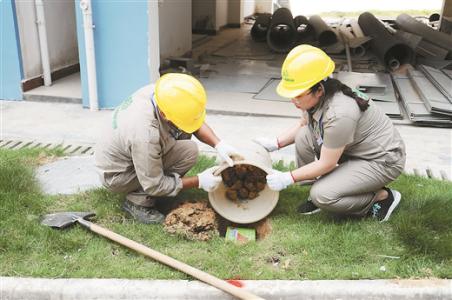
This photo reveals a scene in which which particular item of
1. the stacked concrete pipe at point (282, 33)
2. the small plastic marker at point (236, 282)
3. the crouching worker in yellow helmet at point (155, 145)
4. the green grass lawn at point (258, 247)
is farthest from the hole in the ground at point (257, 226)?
the stacked concrete pipe at point (282, 33)

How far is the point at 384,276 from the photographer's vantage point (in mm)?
2727

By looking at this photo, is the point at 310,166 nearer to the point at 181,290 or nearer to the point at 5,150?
the point at 181,290

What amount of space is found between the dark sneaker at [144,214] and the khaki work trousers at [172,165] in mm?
41

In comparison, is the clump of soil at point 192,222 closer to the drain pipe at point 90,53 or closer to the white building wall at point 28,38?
the drain pipe at point 90,53

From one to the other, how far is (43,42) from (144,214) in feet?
12.7

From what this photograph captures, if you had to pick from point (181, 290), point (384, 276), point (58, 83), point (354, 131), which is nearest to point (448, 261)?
point (384, 276)

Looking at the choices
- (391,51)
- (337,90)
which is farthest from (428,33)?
(337,90)

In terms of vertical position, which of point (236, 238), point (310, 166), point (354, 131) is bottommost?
point (236, 238)

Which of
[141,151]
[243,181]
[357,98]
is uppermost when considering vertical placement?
[357,98]

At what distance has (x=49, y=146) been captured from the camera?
15.3ft

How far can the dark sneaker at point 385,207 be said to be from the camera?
3277mm

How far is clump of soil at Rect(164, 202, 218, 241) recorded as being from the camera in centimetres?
308

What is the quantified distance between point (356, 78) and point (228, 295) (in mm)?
5340

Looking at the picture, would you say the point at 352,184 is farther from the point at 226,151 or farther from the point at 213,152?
the point at 213,152
